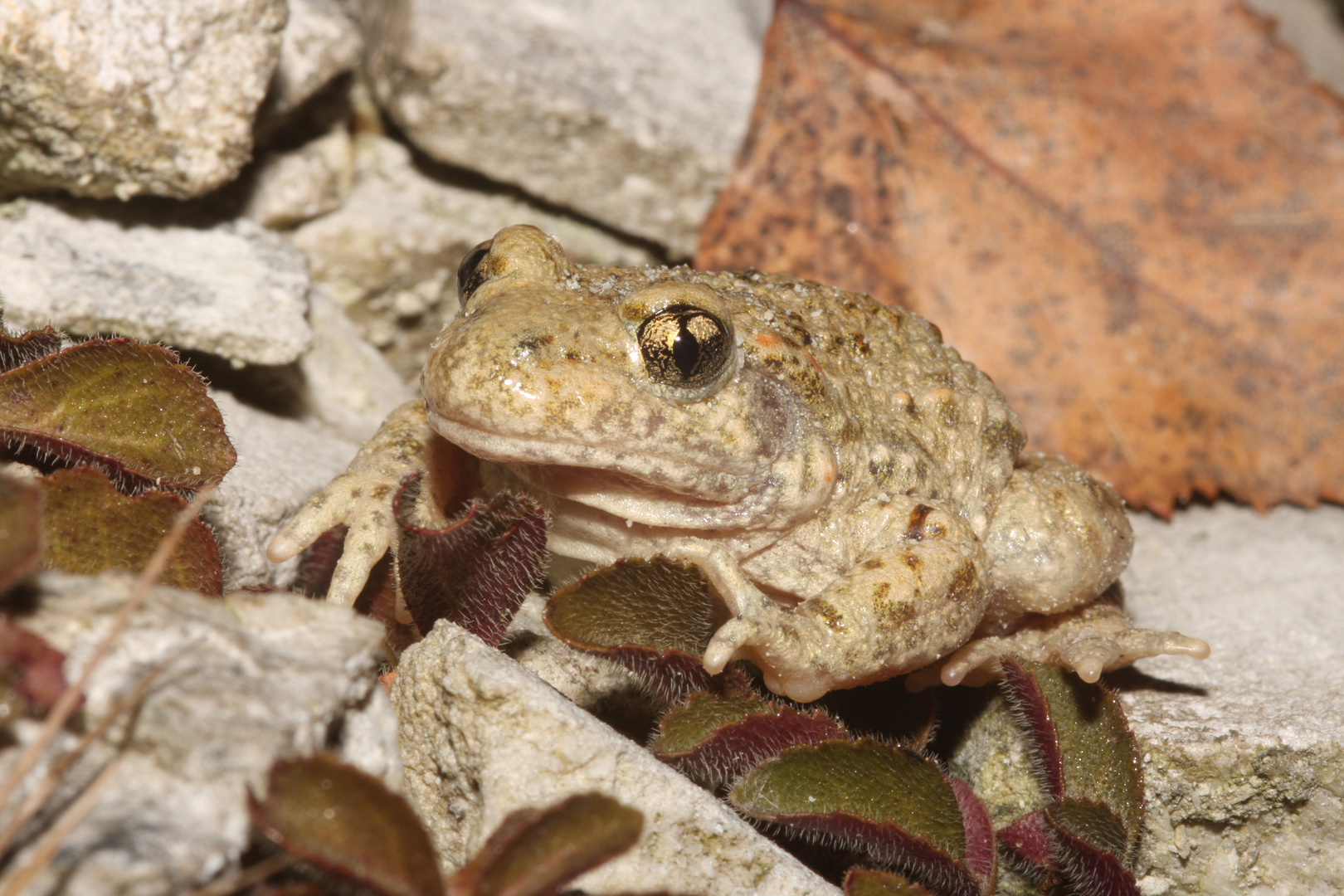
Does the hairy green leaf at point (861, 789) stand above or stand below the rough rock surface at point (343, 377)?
above

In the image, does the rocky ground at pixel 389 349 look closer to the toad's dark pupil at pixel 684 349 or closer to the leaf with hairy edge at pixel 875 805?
the leaf with hairy edge at pixel 875 805

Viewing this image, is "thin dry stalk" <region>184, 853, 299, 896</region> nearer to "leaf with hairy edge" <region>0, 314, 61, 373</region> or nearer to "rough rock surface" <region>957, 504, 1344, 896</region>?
"leaf with hairy edge" <region>0, 314, 61, 373</region>

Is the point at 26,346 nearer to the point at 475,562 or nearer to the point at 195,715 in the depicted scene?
the point at 475,562

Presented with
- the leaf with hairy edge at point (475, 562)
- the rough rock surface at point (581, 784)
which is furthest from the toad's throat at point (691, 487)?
the rough rock surface at point (581, 784)

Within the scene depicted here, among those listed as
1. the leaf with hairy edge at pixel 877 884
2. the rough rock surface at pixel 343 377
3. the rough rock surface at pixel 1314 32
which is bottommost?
the rough rock surface at pixel 343 377

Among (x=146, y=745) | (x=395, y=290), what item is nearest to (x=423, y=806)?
(x=146, y=745)

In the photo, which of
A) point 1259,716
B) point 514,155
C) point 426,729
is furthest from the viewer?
point 514,155

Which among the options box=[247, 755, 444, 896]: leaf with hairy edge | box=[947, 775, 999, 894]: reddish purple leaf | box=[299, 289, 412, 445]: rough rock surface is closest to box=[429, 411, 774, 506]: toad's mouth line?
box=[947, 775, 999, 894]: reddish purple leaf

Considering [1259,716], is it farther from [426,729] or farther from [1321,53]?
[1321,53]
